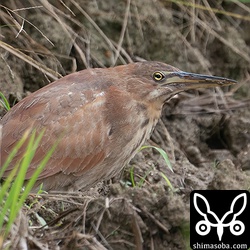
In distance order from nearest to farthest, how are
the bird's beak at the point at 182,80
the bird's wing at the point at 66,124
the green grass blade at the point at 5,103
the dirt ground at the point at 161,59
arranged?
1. the bird's wing at the point at 66,124
2. the bird's beak at the point at 182,80
3. the green grass blade at the point at 5,103
4. the dirt ground at the point at 161,59

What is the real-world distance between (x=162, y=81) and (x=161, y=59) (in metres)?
2.04

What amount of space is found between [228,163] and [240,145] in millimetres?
2119

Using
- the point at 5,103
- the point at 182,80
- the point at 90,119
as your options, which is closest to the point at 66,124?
the point at 90,119

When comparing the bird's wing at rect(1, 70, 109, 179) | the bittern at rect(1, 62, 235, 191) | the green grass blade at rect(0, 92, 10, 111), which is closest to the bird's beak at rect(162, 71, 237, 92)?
the bittern at rect(1, 62, 235, 191)

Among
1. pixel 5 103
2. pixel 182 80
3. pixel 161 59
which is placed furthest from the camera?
pixel 161 59

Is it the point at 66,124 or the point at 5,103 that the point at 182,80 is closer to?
the point at 66,124

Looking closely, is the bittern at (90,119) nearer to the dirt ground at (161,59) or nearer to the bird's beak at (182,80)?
the bird's beak at (182,80)

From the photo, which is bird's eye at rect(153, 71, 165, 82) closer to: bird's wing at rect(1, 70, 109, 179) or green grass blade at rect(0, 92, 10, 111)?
bird's wing at rect(1, 70, 109, 179)

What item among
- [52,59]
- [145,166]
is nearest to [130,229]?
[145,166]

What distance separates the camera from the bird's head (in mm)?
5367

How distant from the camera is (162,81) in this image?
5.39 meters

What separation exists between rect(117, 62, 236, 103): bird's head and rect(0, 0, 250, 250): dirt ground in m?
0.66

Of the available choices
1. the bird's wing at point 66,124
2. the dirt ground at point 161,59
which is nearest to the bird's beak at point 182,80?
the bird's wing at point 66,124

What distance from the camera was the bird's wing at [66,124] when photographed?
504cm
